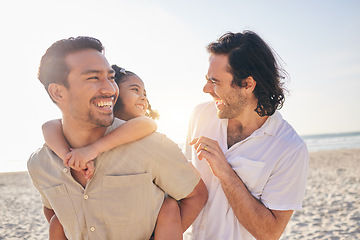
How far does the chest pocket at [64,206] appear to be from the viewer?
222cm

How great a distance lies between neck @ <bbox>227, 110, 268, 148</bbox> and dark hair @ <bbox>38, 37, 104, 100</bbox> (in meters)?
1.38

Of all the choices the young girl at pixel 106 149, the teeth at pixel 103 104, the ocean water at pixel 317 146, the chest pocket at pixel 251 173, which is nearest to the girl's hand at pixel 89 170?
the young girl at pixel 106 149

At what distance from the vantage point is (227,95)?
2.90m

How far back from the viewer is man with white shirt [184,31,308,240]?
2551 millimetres

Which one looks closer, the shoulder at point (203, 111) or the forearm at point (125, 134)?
the forearm at point (125, 134)

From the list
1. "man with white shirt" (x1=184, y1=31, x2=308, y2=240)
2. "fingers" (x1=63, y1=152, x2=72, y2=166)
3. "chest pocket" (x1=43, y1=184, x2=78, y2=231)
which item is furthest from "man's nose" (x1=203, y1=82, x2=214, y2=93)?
"chest pocket" (x1=43, y1=184, x2=78, y2=231)

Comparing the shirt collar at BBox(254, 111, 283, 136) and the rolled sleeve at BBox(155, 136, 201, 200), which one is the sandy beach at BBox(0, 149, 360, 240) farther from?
the rolled sleeve at BBox(155, 136, 201, 200)

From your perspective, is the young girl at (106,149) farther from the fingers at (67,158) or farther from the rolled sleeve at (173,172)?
the rolled sleeve at (173,172)

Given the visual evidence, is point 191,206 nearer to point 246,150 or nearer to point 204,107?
point 246,150

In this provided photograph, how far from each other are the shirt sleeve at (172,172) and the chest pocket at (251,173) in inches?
21.1

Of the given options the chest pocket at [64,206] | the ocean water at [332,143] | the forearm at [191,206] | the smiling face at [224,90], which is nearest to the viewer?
the chest pocket at [64,206]

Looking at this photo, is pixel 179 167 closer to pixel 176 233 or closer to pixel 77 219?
pixel 176 233

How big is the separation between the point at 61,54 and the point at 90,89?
1.30 feet

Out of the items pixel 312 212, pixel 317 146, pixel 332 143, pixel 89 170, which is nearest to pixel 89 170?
pixel 89 170
